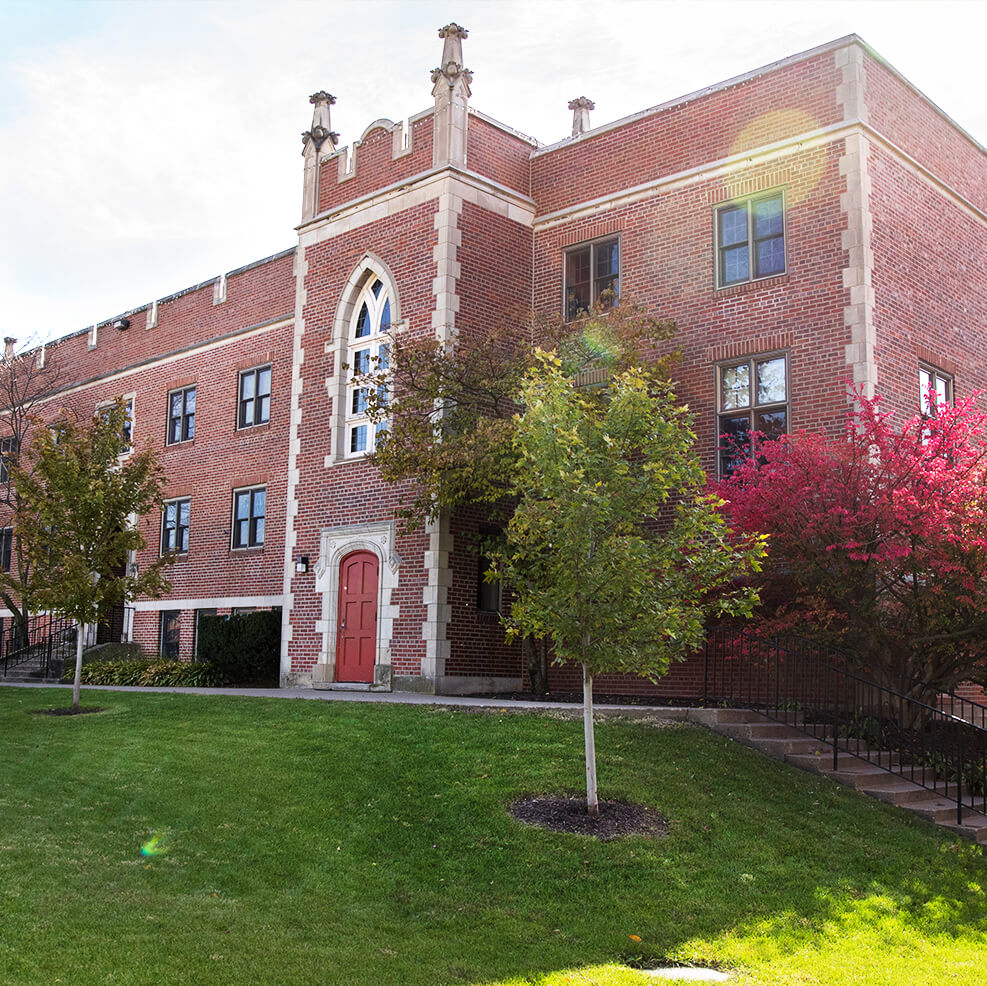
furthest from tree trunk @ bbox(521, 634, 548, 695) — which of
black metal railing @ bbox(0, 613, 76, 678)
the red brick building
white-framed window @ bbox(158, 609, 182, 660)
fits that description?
black metal railing @ bbox(0, 613, 76, 678)

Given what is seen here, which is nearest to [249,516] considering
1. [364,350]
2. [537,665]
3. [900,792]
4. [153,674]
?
[153,674]

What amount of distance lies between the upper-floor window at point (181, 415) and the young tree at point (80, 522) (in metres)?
10.7

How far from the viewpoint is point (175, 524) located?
90.5 feet

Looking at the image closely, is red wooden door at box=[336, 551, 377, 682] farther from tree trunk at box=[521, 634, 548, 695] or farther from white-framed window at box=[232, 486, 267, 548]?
white-framed window at box=[232, 486, 267, 548]

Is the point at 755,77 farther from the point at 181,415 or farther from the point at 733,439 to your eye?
the point at 181,415

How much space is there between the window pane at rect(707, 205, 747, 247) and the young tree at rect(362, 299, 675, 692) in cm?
168

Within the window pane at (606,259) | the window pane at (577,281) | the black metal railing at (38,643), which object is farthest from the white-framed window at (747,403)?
the black metal railing at (38,643)

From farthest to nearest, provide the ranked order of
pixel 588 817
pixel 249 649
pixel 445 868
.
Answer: pixel 249 649 → pixel 588 817 → pixel 445 868

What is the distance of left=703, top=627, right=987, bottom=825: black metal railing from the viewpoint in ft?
42.2

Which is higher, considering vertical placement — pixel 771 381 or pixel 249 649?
pixel 771 381

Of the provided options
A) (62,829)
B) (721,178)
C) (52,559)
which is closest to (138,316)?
(52,559)

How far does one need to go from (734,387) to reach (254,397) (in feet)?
41.8

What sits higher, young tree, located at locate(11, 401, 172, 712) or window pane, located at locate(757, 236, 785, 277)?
window pane, located at locate(757, 236, 785, 277)

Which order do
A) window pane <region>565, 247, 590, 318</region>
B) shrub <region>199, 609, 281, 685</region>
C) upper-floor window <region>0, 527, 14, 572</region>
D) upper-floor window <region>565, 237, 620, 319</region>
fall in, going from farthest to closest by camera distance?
upper-floor window <region>0, 527, 14, 572</region> < shrub <region>199, 609, 281, 685</region> < window pane <region>565, 247, 590, 318</region> < upper-floor window <region>565, 237, 620, 319</region>
